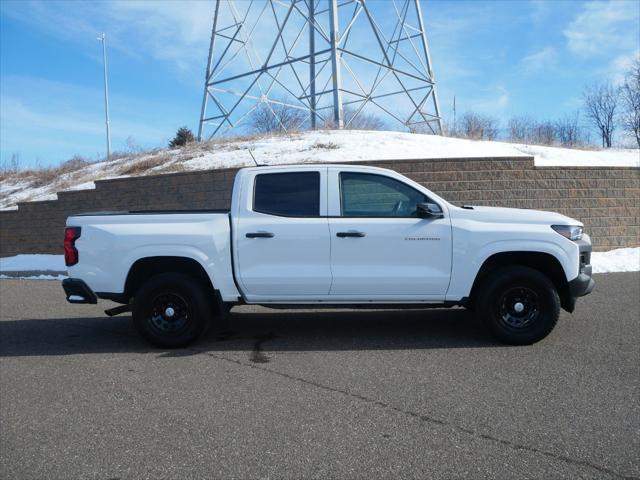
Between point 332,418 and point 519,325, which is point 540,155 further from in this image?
point 332,418

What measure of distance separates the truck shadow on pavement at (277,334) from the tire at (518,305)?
274mm

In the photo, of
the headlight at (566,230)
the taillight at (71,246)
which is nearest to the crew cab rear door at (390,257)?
the headlight at (566,230)

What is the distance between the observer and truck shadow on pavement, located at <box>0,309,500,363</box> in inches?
254

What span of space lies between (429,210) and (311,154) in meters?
11.5

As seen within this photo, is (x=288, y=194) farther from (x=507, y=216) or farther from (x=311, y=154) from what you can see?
(x=311, y=154)

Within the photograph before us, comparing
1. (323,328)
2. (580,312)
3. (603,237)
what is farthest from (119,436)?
(603,237)

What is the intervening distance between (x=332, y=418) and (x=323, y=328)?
121 inches

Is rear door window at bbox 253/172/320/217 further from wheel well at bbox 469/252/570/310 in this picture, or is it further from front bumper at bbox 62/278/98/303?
front bumper at bbox 62/278/98/303

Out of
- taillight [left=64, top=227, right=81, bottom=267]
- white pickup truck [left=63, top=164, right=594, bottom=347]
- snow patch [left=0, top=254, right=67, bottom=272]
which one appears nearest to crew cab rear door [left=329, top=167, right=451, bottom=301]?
white pickup truck [left=63, top=164, right=594, bottom=347]

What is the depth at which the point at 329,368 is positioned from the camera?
559 centimetres

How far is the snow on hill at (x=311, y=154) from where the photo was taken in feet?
56.1

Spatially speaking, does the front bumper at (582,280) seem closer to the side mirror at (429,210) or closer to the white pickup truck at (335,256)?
the white pickup truck at (335,256)

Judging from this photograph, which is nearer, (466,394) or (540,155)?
(466,394)

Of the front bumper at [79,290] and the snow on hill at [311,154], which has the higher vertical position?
the snow on hill at [311,154]
